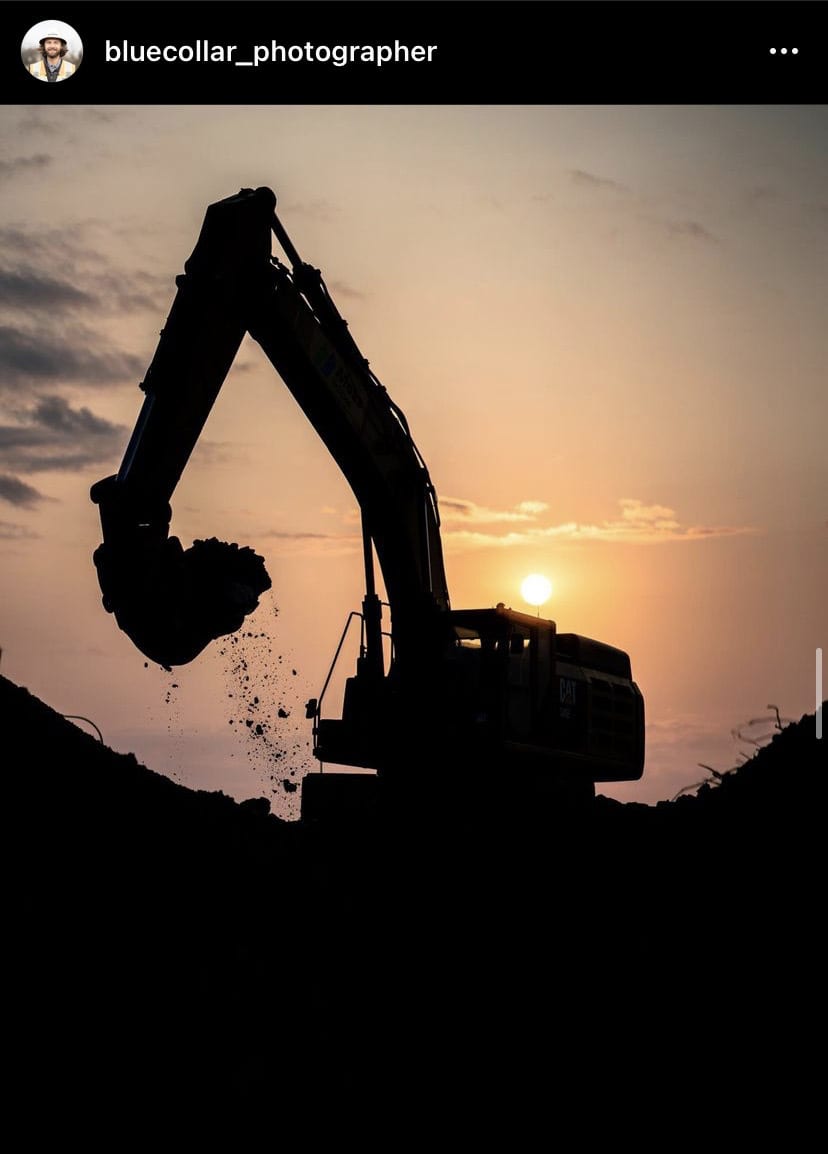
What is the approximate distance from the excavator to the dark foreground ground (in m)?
0.66

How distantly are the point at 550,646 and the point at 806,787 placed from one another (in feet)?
12.9

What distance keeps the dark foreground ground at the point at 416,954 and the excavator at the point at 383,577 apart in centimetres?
66

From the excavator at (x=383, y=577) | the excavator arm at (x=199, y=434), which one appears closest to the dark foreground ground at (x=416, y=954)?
the excavator at (x=383, y=577)

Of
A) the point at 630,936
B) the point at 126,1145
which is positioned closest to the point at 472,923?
the point at 630,936

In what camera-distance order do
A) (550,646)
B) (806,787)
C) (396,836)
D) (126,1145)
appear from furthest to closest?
(550,646) → (396,836) → (806,787) → (126,1145)

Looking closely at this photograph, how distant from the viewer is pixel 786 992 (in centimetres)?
1266

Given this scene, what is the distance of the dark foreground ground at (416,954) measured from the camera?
11398mm

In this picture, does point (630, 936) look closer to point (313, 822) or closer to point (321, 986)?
point (321, 986)

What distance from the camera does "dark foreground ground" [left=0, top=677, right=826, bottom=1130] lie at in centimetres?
1140

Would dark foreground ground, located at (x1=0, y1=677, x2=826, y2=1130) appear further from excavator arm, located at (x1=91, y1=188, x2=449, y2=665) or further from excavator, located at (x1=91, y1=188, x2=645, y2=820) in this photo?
excavator arm, located at (x1=91, y1=188, x2=449, y2=665)

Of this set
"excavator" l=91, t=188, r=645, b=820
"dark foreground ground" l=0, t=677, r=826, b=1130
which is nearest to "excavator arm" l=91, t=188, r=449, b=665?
"excavator" l=91, t=188, r=645, b=820

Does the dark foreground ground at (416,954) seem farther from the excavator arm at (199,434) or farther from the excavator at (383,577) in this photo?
the excavator arm at (199,434)

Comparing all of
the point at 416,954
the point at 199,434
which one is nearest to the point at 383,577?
the point at 199,434

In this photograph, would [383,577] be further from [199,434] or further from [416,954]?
[416,954]
